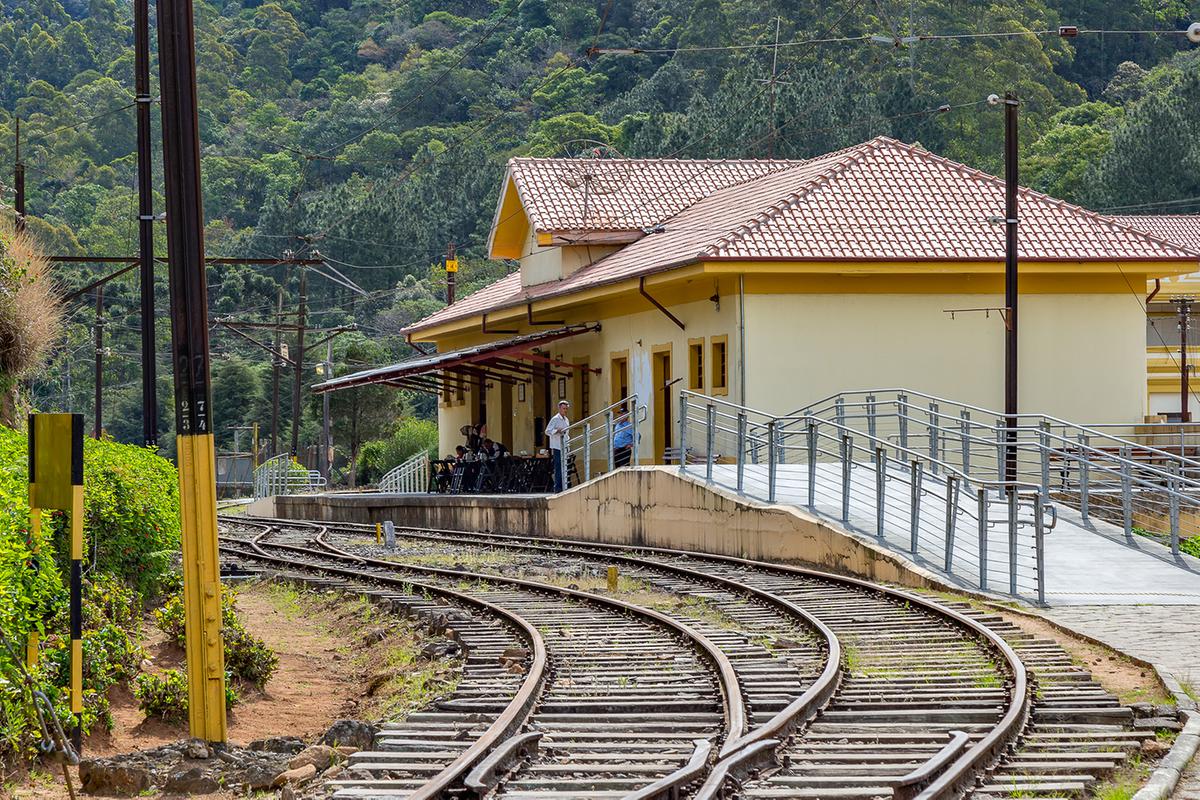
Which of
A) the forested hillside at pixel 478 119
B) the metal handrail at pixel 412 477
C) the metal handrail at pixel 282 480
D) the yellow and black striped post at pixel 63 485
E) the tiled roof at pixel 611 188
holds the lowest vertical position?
the metal handrail at pixel 282 480

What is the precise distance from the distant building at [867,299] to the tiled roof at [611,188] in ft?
6.46

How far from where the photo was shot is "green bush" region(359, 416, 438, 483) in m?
61.1

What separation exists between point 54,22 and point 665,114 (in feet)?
215

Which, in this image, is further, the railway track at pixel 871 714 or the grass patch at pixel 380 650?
the grass patch at pixel 380 650

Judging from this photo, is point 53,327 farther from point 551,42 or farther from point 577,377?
point 551,42

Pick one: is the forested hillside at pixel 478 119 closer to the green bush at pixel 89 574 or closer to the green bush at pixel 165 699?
the green bush at pixel 89 574

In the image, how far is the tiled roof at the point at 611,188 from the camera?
3744cm

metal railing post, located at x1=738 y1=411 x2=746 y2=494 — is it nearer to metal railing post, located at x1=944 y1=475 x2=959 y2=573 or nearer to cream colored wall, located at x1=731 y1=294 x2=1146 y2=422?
metal railing post, located at x1=944 y1=475 x2=959 y2=573

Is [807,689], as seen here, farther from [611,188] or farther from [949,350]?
[611,188]

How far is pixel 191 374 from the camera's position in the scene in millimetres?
10266

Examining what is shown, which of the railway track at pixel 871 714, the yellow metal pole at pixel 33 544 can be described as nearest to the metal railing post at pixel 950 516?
the railway track at pixel 871 714

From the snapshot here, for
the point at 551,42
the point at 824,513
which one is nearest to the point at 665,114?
the point at 551,42

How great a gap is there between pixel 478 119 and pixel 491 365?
6835 centimetres

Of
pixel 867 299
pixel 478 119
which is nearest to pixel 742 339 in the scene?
pixel 867 299
